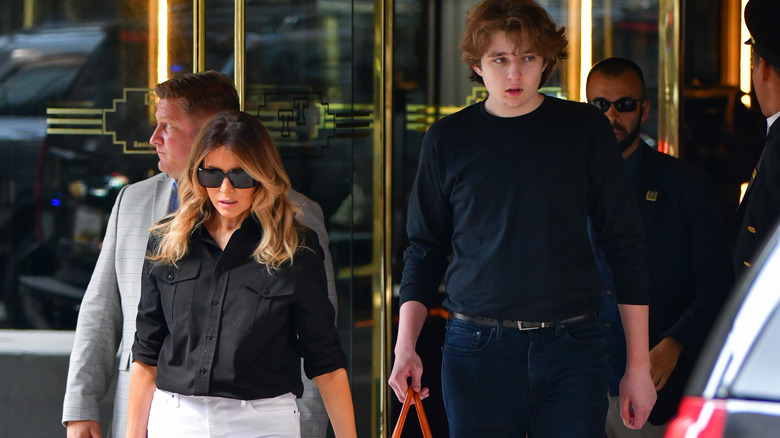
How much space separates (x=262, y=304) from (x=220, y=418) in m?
0.28

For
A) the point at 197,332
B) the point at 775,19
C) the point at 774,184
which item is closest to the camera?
the point at 197,332

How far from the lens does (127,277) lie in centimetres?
324

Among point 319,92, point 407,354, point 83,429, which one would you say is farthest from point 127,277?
point 319,92

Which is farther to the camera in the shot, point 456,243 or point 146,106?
point 146,106

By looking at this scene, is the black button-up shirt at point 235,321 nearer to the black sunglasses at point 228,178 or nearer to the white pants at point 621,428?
the black sunglasses at point 228,178

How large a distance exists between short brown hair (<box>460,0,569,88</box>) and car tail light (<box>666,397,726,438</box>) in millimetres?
1349

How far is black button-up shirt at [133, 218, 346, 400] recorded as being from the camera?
2.69 metres

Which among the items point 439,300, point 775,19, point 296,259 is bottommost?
point 439,300

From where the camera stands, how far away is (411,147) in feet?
15.2

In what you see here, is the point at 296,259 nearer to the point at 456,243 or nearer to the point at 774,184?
the point at 456,243

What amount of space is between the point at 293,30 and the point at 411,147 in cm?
66

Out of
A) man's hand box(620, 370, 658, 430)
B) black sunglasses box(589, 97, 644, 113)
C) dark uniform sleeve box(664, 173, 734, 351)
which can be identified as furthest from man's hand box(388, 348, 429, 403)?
black sunglasses box(589, 97, 644, 113)

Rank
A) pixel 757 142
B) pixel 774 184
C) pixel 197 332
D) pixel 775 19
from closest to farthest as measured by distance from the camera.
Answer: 1. pixel 197 332
2. pixel 774 184
3. pixel 775 19
4. pixel 757 142

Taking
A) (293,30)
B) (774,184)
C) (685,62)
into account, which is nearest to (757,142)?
(685,62)
